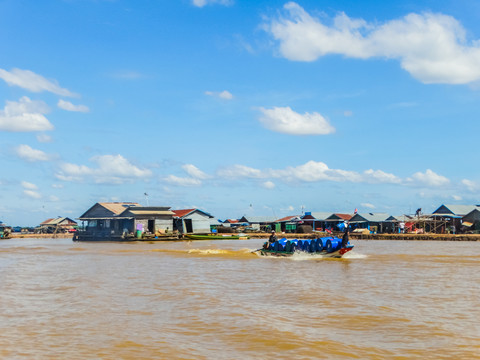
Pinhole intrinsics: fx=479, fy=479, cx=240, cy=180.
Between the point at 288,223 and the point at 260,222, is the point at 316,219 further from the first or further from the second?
the point at 260,222

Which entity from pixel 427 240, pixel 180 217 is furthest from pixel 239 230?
pixel 427 240

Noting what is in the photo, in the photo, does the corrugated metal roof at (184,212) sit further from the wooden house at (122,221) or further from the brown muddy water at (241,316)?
the brown muddy water at (241,316)

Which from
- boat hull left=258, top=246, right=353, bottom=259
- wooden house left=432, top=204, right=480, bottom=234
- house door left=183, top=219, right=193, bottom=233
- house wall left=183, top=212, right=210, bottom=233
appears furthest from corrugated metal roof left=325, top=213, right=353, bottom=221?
boat hull left=258, top=246, right=353, bottom=259

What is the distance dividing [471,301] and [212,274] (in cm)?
1258

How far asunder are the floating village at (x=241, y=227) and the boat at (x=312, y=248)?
20952 millimetres

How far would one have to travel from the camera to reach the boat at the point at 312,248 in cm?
3375

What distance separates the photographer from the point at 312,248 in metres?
34.6

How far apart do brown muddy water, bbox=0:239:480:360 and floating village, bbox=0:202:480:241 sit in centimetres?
3715

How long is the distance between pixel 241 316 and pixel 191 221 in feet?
215

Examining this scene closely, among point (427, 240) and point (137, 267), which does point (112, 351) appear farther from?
point (427, 240)

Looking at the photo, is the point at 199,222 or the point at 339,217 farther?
the point at 339,217

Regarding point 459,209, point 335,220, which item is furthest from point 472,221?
point 335,220

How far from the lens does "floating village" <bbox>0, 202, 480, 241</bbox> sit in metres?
70.5

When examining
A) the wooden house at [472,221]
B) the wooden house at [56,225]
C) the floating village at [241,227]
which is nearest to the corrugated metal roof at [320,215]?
the floating village at [241,227]
